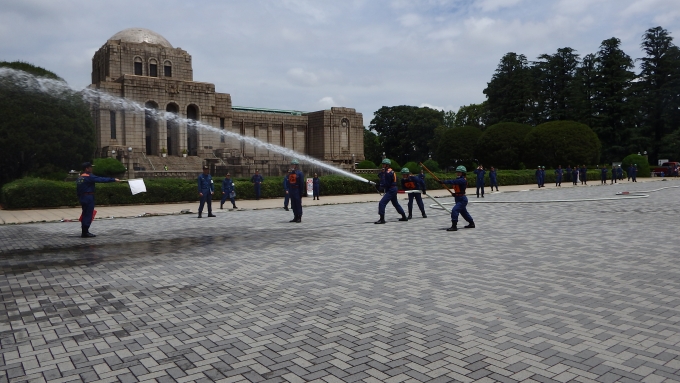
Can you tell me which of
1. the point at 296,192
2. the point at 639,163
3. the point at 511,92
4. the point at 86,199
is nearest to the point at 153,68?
the point at 511,92

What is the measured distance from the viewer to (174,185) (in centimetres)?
2448

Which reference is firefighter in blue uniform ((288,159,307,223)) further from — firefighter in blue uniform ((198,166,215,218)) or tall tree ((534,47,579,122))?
tall tree ((534,47,579,122))

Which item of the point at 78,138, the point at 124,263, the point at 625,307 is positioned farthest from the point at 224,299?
the point at 78,138

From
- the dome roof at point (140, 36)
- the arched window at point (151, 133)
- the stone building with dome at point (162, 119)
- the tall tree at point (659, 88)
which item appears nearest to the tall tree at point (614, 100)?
the tall tree at point (659, 88)

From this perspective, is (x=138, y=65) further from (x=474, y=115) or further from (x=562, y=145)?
(x=474, y=115)

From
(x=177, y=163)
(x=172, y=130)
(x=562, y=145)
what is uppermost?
(x=172, y=130)

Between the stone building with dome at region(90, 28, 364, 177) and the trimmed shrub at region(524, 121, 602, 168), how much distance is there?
67.8 ft

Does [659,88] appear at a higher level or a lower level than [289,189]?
higher

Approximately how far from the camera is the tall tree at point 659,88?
2261 inches

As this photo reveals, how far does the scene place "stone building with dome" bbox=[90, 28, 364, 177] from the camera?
1914 inches

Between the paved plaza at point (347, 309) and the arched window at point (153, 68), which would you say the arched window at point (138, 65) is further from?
the paved plaza at point (347, 309)

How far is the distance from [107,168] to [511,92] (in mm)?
50780

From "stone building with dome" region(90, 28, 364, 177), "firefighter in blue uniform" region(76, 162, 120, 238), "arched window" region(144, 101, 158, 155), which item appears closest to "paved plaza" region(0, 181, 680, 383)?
"firefighter in blue uniform" region(76, 162, 120, 238)

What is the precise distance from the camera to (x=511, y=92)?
6612 centimetres
